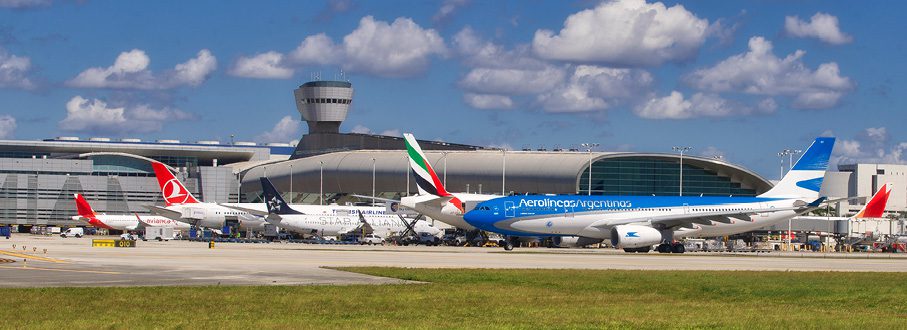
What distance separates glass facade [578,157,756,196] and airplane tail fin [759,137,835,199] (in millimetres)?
78112

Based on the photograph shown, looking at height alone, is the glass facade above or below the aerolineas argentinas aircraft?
above

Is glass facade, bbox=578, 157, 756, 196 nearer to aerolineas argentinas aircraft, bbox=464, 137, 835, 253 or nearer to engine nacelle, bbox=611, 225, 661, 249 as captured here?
aerolineas argentinas aircraft, bbox=464, 137, 835, 253

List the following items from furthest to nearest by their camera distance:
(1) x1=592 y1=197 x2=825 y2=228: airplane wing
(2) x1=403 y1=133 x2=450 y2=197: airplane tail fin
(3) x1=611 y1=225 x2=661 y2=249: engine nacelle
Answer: (2) x1=403 y1=133 x2=450 y2=197: airplane tail fin
(1) x1=592 y1=197 x2=825 y2=228: airplane wing
(3) x1=611 y1=225 x2=661 y2=249: engine nacelle

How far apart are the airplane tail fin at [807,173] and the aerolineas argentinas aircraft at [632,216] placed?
703 millimetres

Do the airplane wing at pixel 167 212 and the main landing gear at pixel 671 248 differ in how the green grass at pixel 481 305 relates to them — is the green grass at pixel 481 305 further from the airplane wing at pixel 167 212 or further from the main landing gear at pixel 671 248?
the airplane wing at pixel 167 212

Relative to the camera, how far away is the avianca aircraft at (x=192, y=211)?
128m

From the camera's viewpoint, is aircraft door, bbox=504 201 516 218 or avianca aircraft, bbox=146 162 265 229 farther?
avianca aircraft, bbox=146 162 265 229

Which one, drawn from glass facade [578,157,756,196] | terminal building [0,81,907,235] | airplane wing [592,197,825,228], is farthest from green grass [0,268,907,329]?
glass facade [578,157,756,196]

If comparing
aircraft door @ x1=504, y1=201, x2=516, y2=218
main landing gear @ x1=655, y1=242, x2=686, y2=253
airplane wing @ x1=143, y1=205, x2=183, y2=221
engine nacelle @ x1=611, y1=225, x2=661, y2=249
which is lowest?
main landing gear @ x1=655, y1=242, x2=686, y2=253

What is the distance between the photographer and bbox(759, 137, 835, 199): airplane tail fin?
290 ft

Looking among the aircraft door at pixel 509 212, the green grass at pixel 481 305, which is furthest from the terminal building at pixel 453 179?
the green grass at pixel 481 305

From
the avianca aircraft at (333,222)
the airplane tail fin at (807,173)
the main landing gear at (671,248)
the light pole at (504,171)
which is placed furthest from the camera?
the light pole at (504,171)

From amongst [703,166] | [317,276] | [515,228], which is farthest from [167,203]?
[317,276]

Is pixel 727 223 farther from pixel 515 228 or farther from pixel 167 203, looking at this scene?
pixel 167 203
